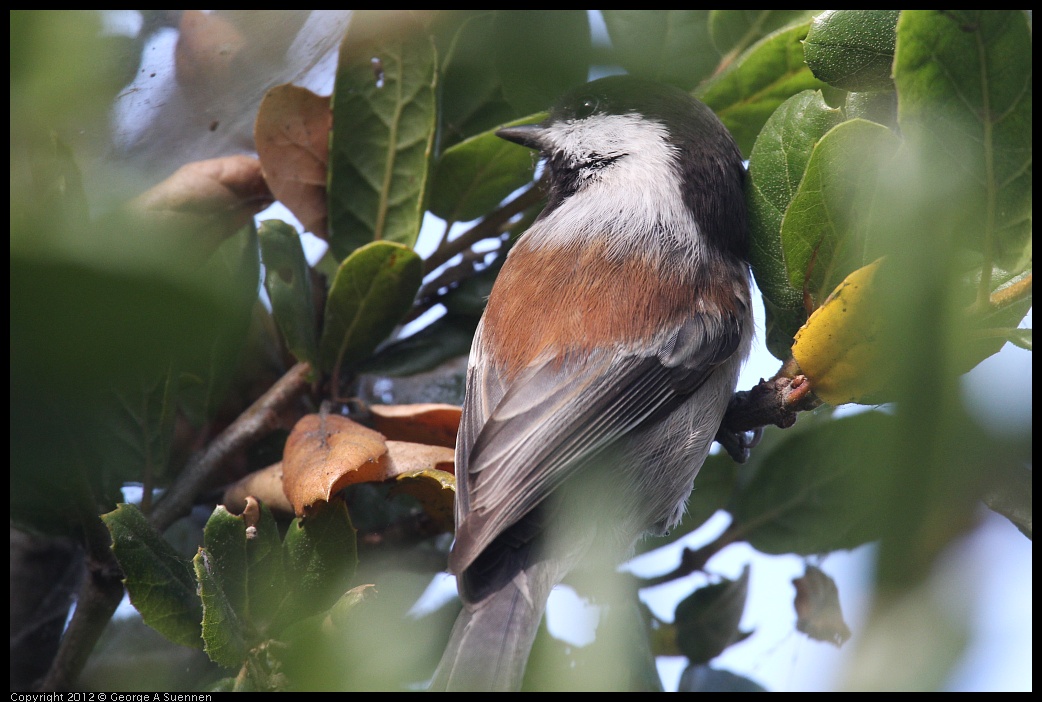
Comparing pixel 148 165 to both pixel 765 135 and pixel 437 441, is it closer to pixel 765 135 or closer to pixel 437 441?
pixel 437 441

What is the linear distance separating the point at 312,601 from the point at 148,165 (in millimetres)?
1045

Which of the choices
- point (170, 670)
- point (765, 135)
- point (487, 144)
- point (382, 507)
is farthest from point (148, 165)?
point (765, 135)

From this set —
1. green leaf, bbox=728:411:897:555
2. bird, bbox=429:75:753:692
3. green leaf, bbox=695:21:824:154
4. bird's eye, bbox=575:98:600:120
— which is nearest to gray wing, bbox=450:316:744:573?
bird, bbox=429:75:753:692

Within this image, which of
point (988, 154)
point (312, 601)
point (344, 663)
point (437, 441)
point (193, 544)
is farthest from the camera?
point (193, 544)

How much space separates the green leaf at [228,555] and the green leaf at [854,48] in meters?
1.34

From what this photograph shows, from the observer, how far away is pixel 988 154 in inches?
36.3

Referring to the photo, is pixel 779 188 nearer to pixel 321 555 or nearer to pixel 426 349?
pixel 426 349

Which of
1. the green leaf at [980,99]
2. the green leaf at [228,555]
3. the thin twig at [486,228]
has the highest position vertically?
the green leaf at [980,99]

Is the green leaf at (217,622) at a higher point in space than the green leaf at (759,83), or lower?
lower

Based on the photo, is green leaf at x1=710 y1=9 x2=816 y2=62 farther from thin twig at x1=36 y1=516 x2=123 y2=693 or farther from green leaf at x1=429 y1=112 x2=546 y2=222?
thin twig at x1=36 y1=516 x2=123 y2=693

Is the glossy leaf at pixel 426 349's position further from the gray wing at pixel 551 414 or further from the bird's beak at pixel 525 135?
the bird's beak at pixel 525 135

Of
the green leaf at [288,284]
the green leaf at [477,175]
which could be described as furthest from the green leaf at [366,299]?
the green leaf at [477,175]

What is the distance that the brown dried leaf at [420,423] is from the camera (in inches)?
Answer: 76.5

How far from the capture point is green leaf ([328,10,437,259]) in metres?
1.96
